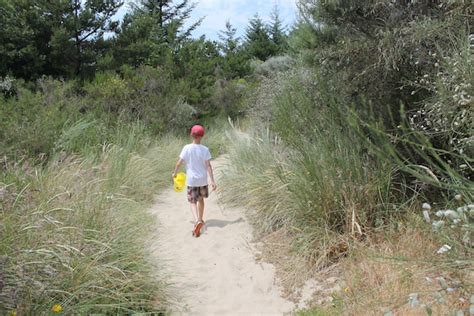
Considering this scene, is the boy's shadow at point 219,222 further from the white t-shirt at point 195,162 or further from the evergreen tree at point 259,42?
the evergreen tree at point 259,42

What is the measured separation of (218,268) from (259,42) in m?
29.9

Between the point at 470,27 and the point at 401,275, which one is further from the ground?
the point at 470,27

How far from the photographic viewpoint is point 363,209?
455 cm

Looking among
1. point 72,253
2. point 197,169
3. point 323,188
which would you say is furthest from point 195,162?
point 72,253

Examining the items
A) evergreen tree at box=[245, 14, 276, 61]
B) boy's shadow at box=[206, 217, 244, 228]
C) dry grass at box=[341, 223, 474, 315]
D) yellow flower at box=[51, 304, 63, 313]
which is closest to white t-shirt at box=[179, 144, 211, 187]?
boy's shadow at box=[206, 217, 244, 228]

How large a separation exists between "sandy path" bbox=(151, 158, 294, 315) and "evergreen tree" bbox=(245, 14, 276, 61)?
1077 inches

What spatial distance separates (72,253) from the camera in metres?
3.51

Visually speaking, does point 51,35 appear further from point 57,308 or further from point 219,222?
point 57,308

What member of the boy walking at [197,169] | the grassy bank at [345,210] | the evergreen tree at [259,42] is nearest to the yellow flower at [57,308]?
the grassy bank at [345,210]

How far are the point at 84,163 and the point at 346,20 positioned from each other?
14.1ft

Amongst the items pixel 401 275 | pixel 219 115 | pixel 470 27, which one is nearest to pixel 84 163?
pixel 401 275

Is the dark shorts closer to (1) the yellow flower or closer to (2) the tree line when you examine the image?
(1) the yellow flower

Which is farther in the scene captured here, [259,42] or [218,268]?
[259,42]

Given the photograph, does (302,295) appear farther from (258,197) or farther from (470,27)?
(470,27)
